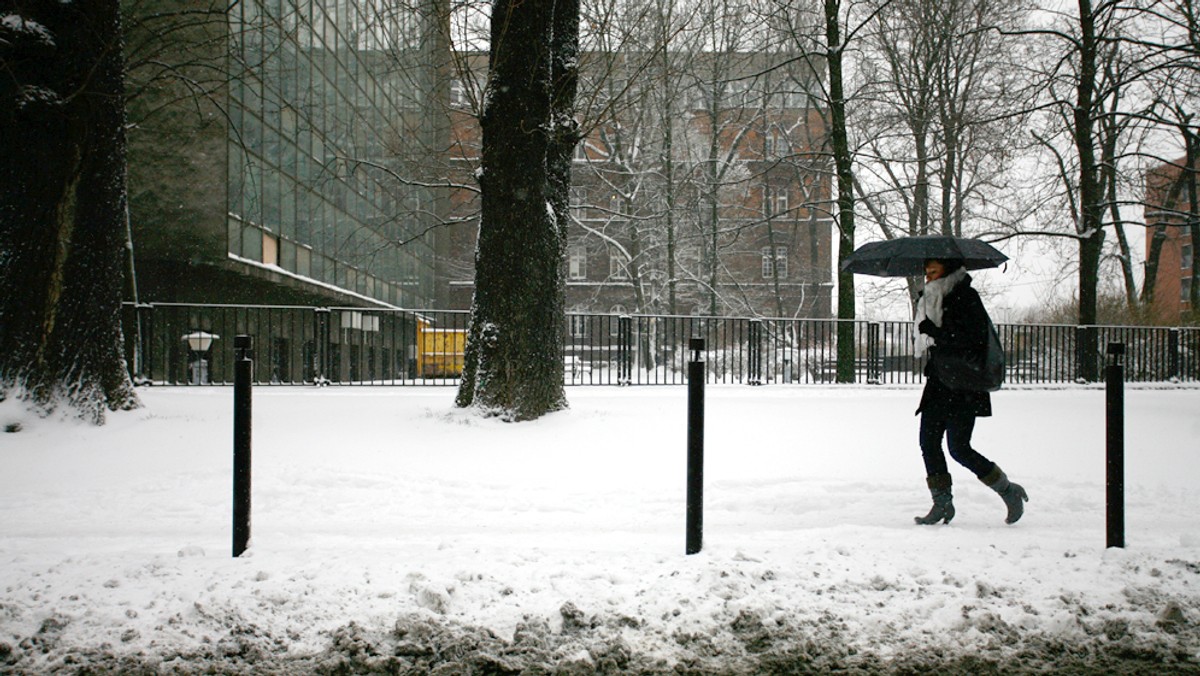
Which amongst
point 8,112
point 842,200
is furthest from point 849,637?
point 842,200

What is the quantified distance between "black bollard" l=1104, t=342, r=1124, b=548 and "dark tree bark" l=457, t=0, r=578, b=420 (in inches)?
226

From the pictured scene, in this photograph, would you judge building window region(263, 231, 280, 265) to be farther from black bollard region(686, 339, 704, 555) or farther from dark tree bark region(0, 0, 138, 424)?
black bollard region(686, 339, 704, 555)

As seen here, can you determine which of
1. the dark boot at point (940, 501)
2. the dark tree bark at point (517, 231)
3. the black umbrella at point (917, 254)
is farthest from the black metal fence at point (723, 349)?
the dark boot at point (940, 501)

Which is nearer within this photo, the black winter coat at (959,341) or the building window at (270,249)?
the black winter coat at (959,341)

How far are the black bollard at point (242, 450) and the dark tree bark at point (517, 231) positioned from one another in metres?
4.65

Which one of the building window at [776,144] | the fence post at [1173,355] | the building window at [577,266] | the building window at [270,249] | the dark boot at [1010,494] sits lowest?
the dark boot at [1010,494]

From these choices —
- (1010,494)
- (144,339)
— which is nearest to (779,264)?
(144,339)

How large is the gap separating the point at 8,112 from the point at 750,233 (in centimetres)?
3623

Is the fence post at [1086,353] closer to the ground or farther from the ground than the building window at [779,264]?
closer to the ground

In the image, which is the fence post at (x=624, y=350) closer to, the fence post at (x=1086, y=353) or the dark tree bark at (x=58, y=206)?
the dark tree bark at (x=58, y=206)

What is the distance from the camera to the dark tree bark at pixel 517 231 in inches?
353

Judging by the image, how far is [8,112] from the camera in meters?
7.70

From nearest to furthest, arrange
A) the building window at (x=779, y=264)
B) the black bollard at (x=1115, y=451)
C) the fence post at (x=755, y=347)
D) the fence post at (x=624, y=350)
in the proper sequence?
1. the black bollard at (x=1115, y=451)
2. the fence post at (x=624, y=350)
3. the fence post at (x=755, y=347)
4. the building window at (x=779, y=264)

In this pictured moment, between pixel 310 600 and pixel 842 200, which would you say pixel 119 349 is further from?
pixel 842 200
